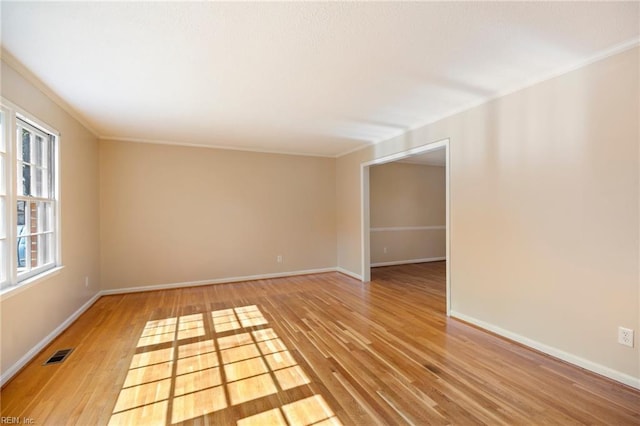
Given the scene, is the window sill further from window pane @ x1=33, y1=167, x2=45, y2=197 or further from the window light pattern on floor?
the window light pattern on floor

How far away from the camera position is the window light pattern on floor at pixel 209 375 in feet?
5.93

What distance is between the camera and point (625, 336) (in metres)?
2.11

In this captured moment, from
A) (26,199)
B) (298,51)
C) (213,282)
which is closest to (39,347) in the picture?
(26,199)

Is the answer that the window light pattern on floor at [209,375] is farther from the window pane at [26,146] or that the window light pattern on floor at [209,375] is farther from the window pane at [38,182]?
the window pane at [26,146]

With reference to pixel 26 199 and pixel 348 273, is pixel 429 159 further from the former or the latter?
pixel 26 199

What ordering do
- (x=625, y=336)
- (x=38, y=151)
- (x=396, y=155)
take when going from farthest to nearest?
1. (x=396, y=155)
2. (x=38, y=151)
3. (x=625, y=336)

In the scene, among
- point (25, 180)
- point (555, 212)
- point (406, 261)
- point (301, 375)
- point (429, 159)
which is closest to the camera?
point (301, 375)

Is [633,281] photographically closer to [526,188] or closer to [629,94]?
[526,188]

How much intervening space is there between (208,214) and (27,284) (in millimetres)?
2833

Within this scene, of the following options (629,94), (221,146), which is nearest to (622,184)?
→ (629,94)

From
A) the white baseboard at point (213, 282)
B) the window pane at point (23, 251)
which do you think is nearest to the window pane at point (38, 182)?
the window pane at point (23, 251)

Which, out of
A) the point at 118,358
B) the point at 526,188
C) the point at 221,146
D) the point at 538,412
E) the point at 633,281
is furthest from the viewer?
the point at 221,146

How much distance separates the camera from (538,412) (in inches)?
71.6

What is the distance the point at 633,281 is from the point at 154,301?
518 centimetres
